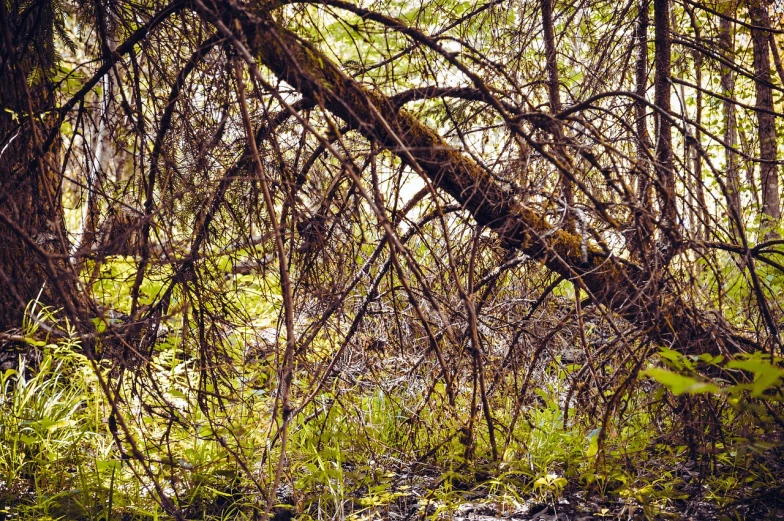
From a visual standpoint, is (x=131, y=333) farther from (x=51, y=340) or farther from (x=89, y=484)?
(x=51, y=340)

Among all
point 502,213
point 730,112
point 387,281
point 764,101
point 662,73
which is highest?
point 764,101

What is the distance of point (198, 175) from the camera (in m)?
2.74

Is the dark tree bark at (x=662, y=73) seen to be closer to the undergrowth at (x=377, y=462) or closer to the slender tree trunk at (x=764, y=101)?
the slender tree trunk at (x=764, y=101)

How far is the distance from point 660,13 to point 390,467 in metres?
2.76

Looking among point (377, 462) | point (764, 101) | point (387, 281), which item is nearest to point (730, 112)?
point (764, 101)

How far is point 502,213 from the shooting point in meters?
2.71

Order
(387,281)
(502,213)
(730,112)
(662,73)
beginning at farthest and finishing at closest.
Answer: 1. (730,112)
2. (662,73)
3. (387,281)
4. (502,213)

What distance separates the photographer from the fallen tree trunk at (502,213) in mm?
2148

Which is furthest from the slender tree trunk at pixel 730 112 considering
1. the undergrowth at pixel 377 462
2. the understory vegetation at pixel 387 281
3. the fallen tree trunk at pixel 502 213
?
the undergrowth at pixel 377 462

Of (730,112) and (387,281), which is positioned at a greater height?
(730,112)

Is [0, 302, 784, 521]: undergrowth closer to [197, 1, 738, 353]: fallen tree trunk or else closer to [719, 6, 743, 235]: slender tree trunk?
[197, 1, 738, 353]: fallen tree trunk

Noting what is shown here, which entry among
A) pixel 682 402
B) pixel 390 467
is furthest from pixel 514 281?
pixel 390 467

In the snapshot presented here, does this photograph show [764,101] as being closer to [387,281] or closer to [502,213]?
[502,213]

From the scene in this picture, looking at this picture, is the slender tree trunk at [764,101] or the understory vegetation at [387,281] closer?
the understory vegetation at [387,281]
